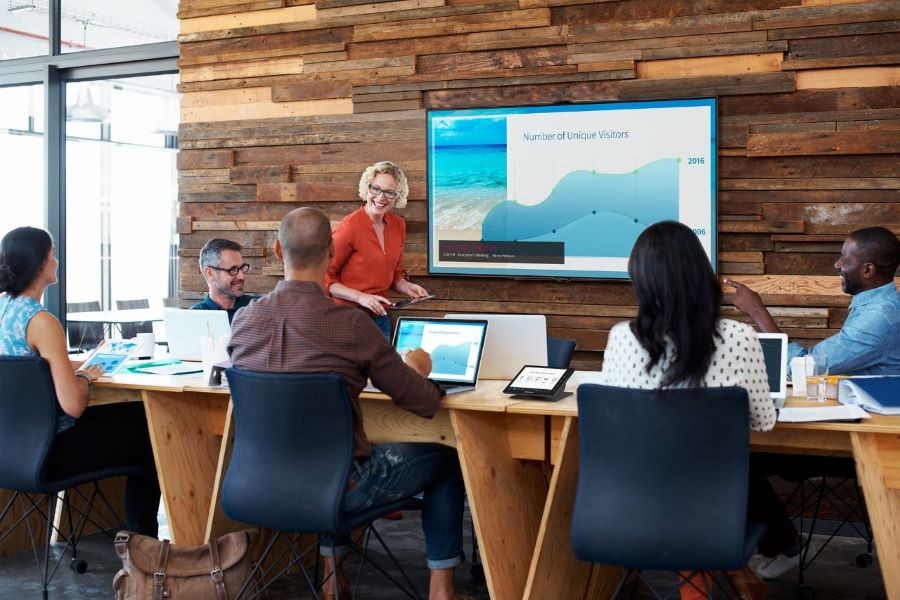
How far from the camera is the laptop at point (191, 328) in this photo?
417cm

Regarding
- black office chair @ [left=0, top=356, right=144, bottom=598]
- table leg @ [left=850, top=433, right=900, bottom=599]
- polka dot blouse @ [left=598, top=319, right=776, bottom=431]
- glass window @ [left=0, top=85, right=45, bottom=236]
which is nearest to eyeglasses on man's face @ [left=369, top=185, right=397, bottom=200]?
black office chair @ [left=0, top=356, right=144, bottom=598]

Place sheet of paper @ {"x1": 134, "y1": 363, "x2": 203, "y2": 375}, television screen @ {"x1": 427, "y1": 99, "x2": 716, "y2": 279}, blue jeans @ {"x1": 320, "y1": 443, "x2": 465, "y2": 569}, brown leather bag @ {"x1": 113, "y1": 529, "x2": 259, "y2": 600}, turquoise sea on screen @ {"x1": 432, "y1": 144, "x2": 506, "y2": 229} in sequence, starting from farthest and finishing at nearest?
1. turquoise sea on screen @ {"x1": 432, "y1": 144, "x2": 506, "y2": 229}
2. television screen @ {"x1": 427, "y1": 99, "x2": 716, "y2": 279}
3. sheet of paper @ {"x1": 134, "y1": 363, "x2": 203, "y2": 375}
4. brown leather bag @ {"x1": 113, "y1": 529, "x2": 259, "y2": 600}
5. blue jeans @ {"x1": 320, "y1": 443, "x2": 465, "y2": 569}

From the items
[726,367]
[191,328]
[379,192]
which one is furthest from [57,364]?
[726,367]

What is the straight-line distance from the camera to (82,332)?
6.84 meters

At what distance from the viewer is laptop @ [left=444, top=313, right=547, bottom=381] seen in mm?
Answer: 3742

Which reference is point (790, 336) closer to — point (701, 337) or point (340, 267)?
point (340, 267)

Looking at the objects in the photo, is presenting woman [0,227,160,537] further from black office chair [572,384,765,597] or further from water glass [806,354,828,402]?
water glass [806,354,828,402]

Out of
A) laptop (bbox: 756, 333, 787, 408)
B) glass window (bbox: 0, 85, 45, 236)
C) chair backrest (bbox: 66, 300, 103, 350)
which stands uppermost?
glass window (bbox: 0, 85, 45, 236)

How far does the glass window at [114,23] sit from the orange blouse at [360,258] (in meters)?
2.35

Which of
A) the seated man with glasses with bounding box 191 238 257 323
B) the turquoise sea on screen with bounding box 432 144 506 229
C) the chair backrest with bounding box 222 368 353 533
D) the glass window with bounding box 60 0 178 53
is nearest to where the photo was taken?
the chair backrest with bounding box 222 368 353 533

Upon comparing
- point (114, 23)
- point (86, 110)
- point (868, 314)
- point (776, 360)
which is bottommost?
point (776, 360)

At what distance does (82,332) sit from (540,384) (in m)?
4.42

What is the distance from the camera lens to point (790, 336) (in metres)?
4.87

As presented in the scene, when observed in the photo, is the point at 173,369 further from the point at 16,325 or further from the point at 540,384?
the point at 540,384
